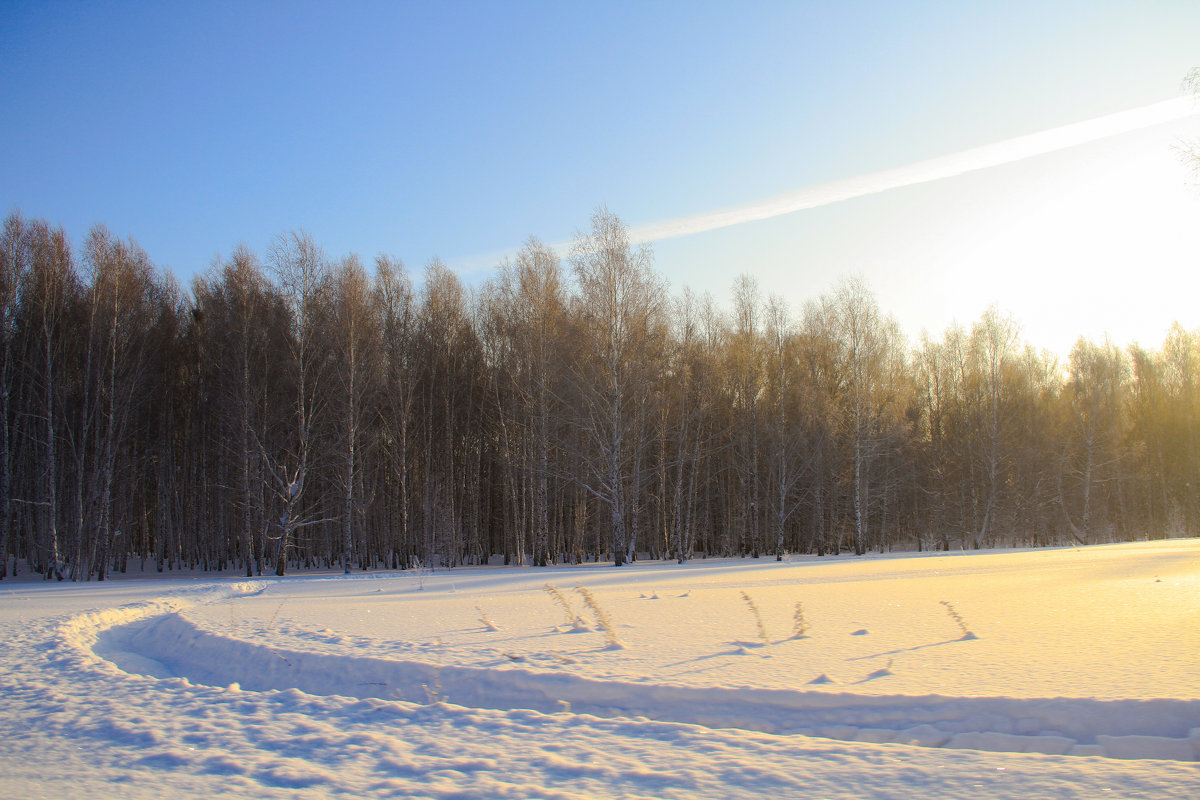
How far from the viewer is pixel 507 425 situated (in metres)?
35.8

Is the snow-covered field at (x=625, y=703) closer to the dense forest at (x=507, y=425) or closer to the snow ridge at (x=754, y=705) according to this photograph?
the snow ridge at (x=754, y=705)

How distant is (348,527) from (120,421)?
10.8m

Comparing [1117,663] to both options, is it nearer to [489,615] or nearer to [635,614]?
[635,614]

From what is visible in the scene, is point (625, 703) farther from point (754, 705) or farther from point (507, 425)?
point (507, 425)

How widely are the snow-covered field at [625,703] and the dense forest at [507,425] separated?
17352 millimetres

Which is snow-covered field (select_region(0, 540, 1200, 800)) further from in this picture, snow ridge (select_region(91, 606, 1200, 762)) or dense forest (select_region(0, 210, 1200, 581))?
Result: dense forest (select_region(0, 210, 1200, 581))

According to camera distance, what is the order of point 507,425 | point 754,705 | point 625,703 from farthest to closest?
point 507,425 → point 625,703 → point 754,705

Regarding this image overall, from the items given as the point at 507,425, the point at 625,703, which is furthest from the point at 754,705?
the point at 507,425

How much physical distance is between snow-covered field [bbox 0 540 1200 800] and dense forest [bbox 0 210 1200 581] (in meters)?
17.4

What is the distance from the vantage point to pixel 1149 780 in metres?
4.30

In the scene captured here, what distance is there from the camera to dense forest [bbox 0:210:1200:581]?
28.8 m

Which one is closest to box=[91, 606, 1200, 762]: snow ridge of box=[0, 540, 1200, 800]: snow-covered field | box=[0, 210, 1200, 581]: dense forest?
box=[0, 540, 1200, 800]: snow-covered field

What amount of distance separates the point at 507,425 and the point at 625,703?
96.5ft

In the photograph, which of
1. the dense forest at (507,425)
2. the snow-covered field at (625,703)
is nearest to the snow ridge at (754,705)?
the snow-covered field at (625,703)
